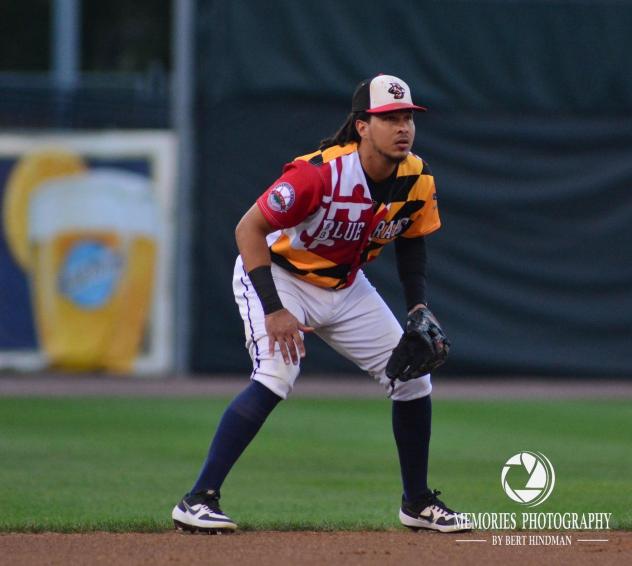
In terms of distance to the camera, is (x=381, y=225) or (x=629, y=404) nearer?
(x=381, y=225)

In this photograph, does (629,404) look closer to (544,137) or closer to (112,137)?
(544,137)

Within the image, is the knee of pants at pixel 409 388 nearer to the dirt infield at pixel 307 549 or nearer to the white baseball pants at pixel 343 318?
the white baseball pants at pixel 343 318

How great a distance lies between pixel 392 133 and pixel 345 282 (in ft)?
2.26

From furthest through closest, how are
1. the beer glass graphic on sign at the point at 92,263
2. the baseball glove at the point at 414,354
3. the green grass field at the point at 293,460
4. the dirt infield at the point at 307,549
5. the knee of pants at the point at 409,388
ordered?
1. the beer glass graphic on sign at the point at 92,263
2. the green grass field at the point at 293,460
3. the knee of pants at the point at 409,388
4. the baseball glove at the point at 414,354
5. the dirt infield at the point at 307,549

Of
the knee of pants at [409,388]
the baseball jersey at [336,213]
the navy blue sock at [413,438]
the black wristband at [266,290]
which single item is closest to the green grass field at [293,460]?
the navy blue sock at [413,438]

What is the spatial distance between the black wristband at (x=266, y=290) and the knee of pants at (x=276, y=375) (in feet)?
0.69

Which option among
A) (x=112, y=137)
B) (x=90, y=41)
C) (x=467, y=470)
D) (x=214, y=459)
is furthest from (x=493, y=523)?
(x=90, y=41)

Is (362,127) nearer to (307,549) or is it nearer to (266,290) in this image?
(266,290)

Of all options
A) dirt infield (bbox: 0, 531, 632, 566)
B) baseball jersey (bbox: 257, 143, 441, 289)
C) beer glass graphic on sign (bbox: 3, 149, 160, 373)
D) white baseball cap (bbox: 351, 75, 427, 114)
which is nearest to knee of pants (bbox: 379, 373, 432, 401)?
baseball jersey (bbox: 257, 143, 441, 289)

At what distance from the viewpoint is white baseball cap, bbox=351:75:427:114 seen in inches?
219

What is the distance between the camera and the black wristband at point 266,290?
18.1 feet

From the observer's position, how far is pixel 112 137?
46.8ft

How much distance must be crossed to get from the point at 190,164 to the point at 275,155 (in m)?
0.88

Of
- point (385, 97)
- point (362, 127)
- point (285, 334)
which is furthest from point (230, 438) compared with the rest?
point (385, 97)
